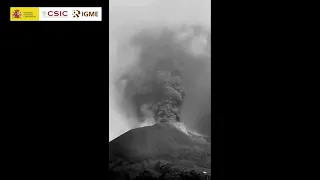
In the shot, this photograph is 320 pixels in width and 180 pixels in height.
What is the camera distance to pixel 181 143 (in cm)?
1892
